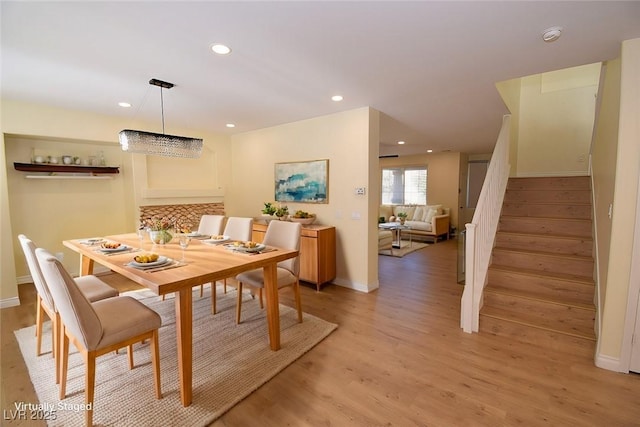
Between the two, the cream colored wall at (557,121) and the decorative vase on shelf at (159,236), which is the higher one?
the cream colored wall at (557,121)

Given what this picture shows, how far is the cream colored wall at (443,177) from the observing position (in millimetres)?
8188

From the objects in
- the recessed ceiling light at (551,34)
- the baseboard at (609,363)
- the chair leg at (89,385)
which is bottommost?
the baseboard at (609,363)

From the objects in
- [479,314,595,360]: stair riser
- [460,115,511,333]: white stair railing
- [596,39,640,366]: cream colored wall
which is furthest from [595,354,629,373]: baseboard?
[460,115,511,333]: white stair railing

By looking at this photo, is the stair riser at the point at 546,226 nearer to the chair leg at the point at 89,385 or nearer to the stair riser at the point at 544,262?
the stair riser at the point at 544,262

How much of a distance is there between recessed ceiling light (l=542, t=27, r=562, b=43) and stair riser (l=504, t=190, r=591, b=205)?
8.71 ft

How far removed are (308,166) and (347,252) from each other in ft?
4.76

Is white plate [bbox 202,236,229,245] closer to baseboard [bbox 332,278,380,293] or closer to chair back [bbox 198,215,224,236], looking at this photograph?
chair back [bbox 198,215,224,236]

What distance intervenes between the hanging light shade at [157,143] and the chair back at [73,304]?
156 centimetres

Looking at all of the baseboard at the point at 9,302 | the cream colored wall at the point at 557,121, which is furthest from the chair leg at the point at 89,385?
the cream colored wall at the point at 557,121

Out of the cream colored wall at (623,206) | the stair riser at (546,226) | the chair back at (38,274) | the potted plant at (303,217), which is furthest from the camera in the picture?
the potted plant at (303,217)

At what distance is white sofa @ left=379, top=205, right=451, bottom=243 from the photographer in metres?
7.51

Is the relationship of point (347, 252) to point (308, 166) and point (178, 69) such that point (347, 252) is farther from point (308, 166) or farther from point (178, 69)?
point (178, 69)

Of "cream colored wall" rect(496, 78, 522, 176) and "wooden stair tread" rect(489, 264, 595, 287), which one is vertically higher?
"cream colored wall" rect(496, 78, 522, 176)

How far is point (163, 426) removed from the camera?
167 cm
